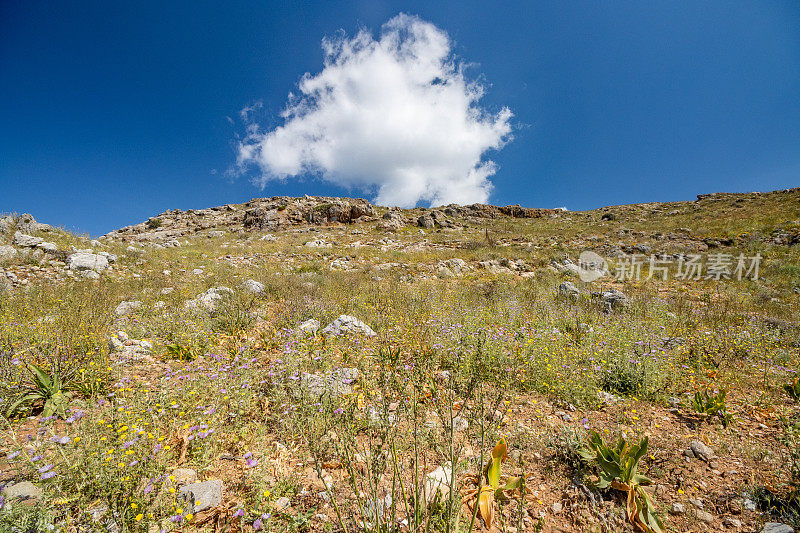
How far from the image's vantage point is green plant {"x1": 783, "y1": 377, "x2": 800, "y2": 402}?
11.8 ft

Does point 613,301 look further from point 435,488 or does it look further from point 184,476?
point 184,476

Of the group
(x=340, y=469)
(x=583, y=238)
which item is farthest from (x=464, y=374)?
(x=583, y=238)

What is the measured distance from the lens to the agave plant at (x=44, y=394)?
2881 millimetres

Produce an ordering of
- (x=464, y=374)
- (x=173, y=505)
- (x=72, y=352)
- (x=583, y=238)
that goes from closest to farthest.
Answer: (x=173, y=505)
(x=72, y=352)
(x=464, y=374)
(x=583, y=238)

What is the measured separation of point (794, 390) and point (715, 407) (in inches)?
58.2

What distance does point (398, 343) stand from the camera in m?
4.72

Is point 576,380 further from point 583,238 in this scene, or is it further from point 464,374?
point 583,238

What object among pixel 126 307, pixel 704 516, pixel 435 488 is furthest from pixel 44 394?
pixel 704 516

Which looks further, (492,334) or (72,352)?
(492,334)

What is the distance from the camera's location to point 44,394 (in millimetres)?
3113

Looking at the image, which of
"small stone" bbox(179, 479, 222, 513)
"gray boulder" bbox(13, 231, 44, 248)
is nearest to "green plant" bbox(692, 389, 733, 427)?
"small stone" bbox(179, 479, 222, 513)

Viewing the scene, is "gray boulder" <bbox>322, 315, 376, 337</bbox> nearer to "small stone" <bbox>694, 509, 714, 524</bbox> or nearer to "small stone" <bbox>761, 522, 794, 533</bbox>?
"small stone" <bbox>694, 509, 714, 524</bbox>

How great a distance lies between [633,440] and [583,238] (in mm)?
24003

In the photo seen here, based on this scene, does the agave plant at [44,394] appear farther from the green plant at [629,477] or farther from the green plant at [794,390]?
the green plant at [794,390]
